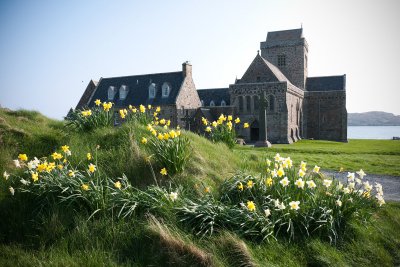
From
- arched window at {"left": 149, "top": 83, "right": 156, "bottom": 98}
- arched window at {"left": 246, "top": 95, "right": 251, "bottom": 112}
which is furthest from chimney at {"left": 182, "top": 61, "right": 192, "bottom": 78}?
arched window at {"left": 246, "top": 95, "right": 251, "bottom": 112}

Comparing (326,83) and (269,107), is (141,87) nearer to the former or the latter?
(269,107)

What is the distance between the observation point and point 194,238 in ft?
17.5

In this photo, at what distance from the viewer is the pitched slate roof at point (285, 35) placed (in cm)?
5134

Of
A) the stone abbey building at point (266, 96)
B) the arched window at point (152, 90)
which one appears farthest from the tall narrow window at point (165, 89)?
the arched window at point (152, 90)

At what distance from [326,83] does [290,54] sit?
26.3ft

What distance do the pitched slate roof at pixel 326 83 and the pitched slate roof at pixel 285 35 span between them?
7723 millimetres

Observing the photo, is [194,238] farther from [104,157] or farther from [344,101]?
[344,101]

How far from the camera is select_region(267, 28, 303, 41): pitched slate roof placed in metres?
51.3

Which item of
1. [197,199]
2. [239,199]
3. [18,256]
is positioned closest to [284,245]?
[239,199]

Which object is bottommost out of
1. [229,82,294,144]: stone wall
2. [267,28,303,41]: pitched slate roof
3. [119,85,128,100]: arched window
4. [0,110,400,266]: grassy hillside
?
[0,110,400,266]: grassy hillside

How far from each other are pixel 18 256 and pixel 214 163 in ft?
16.2

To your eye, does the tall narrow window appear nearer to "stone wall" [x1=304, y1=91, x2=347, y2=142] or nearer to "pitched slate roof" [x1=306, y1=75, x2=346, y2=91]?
"stone wall" [x1=304, y1=91, x2=347, y2=142]

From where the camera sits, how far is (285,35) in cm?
5219

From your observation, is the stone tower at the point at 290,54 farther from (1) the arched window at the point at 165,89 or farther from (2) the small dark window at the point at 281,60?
(1) the arched window at the point at 165,89
